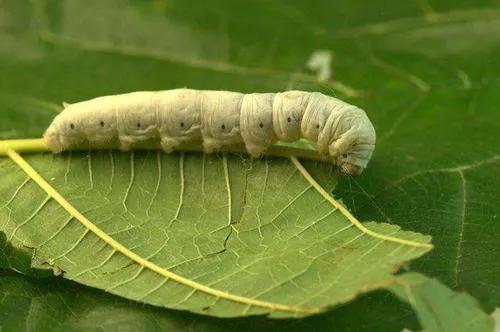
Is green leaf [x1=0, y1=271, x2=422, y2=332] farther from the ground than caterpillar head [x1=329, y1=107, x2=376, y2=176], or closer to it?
closer to it

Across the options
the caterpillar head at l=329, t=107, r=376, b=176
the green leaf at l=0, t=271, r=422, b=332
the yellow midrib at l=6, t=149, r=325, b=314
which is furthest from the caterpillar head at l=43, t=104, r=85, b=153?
the caterpillar head at l=329, t=107, r=376, b=176

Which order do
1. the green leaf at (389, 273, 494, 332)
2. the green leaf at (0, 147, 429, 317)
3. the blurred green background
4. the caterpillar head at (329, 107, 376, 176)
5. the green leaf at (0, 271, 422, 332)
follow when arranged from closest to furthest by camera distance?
1. the green leaf at (389, 273, 494, 332)
2. the green leaf at (0, 147, 429, 317)
3. the green leaf at (0, 271, 422, 332)
4. the blurred green background
5. the caterpillar head at (329, 107, 376, 176)

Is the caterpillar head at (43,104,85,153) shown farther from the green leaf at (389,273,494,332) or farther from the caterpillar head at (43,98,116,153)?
the green leaf at (389,273,494,332)

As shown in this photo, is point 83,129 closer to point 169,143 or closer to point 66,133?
point 66,133

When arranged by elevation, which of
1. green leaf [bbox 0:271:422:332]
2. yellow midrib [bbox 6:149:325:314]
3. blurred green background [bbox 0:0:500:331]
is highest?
blurred green background [bbox 0:0:500:331]

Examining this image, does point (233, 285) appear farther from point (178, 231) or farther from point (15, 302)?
point (15, 302)

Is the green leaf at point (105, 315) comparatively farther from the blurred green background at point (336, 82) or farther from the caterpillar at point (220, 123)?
the caterpillar at point (220, 123)
